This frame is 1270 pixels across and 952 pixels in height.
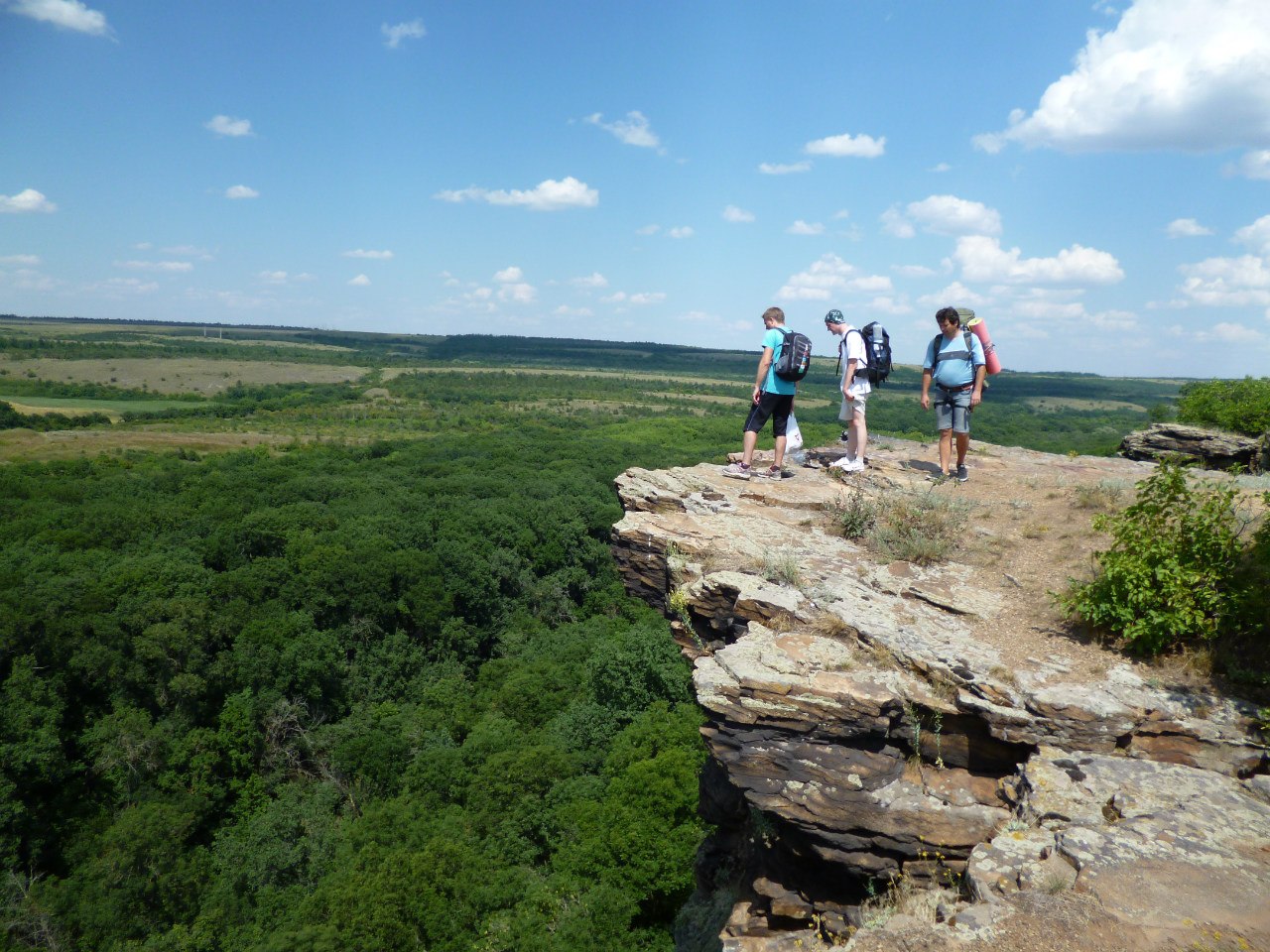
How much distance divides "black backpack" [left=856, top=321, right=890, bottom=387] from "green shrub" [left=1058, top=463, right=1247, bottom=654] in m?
3.96

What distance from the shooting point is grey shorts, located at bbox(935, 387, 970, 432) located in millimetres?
9000

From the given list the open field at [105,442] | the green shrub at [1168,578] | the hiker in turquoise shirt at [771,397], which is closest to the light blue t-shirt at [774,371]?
the hiker in turquoise shirt at [771,397]

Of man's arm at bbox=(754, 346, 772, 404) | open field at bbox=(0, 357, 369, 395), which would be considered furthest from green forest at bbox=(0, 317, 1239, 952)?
open field at bbox=(0, 357, 369, 395)

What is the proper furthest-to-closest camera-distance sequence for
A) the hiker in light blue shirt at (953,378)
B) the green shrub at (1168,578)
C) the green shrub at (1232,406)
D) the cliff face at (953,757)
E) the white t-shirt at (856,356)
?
the green shrub at (1232,406) → the white t-shirt at (856,356) → the hiker in light blue shirt at (953,378) → the green shrub at (1168,578) → the cliff face at (953,757)

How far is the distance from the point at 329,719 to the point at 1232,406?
103ft

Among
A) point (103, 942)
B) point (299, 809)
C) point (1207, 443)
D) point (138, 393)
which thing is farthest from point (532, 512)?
point (138, 393)

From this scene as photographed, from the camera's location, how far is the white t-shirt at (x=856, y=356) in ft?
30.3

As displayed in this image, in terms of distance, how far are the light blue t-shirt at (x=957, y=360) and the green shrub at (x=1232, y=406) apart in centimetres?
1185

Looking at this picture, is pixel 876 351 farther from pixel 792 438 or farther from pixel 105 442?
pixel 105 442

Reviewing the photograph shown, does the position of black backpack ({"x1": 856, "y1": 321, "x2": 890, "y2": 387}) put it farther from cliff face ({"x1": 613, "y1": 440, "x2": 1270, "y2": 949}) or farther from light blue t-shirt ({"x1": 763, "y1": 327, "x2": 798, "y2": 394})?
cliff face ({"x1": 613, "y1": 440, "x2": 1270, "y2": 949})

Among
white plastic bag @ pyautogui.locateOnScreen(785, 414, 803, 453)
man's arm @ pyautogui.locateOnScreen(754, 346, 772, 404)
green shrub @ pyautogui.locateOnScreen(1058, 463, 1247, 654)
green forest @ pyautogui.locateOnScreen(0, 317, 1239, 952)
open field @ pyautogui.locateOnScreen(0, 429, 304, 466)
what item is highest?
man's arm @ pyautogui.locateOnScreen(754, 346, 772, 404)

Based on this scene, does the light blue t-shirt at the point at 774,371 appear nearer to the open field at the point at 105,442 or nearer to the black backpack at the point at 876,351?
the black backpack at the point at 876,351

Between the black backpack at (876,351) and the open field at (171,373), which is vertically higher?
the black backpack at (876,351)

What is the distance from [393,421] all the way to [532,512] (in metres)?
58.2
